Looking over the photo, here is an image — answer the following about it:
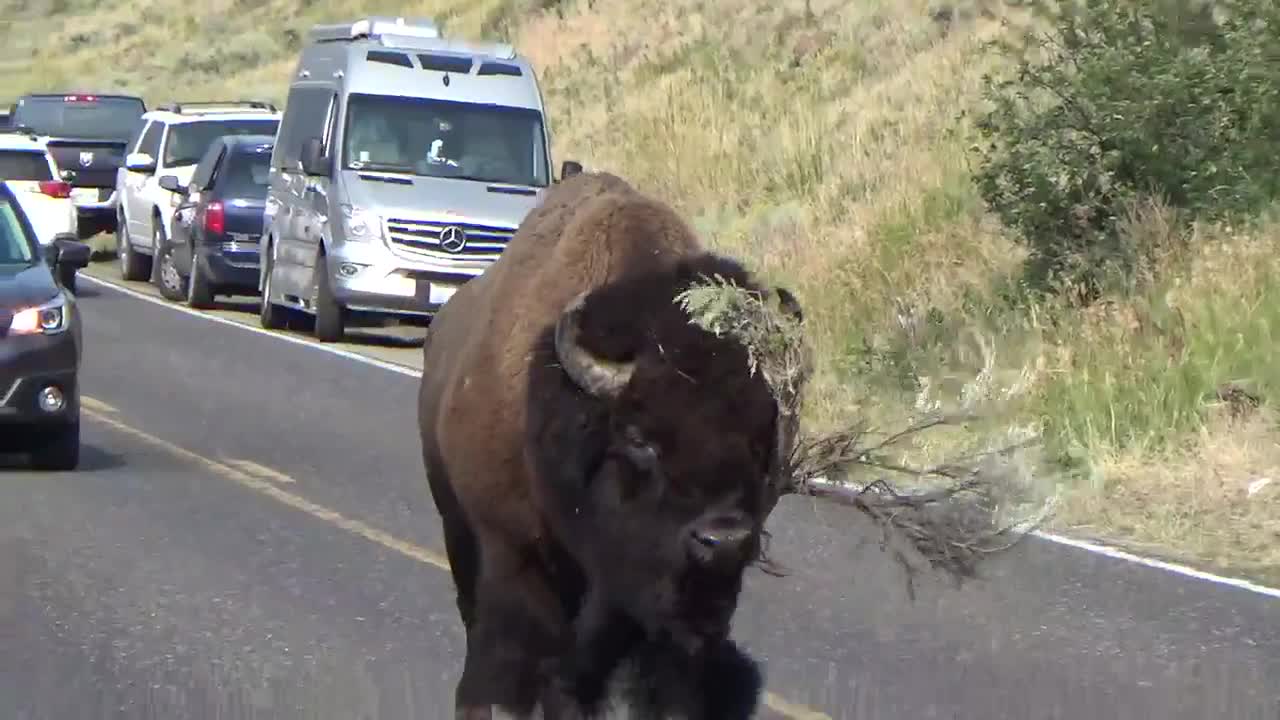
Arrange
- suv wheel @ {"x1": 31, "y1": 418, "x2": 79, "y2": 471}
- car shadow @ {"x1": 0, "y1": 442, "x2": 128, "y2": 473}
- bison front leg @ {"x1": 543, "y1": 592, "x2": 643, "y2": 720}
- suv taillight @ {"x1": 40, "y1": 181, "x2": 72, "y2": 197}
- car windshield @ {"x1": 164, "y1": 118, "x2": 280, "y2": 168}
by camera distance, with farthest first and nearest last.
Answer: car windshield @ {"x1": 164, "y1": 118, "x2": 280, "y2": 168}, suv taillight @ {"x1": 40, "y1": 181, "x2": 72, "y2": 197}, car shadow @ {"x1": 0, "y1": 442, "x2": 128, "y2": 473}, suv wheel @ {"x1": 31, "y1": 418, "x2": 79, "y2": 471}, bison front leg @ {"x1": 543, "y1": 592, "x2": 643, "y2": 720}

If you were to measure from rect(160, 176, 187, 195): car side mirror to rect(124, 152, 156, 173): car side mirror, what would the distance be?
2064 millimetres

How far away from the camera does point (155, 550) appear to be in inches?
445

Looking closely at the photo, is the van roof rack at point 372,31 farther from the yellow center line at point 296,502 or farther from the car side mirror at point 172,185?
the yellow center line at point 296,502

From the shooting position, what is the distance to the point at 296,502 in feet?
42.0

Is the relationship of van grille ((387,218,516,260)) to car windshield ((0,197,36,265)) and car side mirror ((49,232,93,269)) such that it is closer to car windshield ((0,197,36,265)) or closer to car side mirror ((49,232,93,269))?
car windshield ((0,197,36,265))

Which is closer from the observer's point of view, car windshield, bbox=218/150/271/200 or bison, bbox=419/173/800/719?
bison, bbox=419/173/800/719

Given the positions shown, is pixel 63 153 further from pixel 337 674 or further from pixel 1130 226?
pixel 337 674

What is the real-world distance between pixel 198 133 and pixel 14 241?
16780 millimetres

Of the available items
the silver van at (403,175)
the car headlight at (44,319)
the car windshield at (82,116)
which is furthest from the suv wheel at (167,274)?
the car headlight at (44,319)

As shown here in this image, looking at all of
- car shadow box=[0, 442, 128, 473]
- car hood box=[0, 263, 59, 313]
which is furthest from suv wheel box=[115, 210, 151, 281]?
car hood box=[0, 263, 59, 313]

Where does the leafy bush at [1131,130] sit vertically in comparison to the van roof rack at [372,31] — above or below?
above

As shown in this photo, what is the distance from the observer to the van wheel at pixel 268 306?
24109 mm

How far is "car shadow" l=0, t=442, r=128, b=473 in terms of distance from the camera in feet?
46.7

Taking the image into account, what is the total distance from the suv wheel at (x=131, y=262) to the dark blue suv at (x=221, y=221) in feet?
11.3
